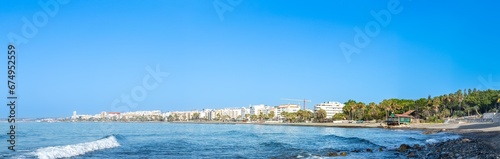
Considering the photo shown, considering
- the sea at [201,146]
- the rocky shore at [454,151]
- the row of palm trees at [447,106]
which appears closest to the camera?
the rocky shore at [454,151]

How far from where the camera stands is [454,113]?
373 feet

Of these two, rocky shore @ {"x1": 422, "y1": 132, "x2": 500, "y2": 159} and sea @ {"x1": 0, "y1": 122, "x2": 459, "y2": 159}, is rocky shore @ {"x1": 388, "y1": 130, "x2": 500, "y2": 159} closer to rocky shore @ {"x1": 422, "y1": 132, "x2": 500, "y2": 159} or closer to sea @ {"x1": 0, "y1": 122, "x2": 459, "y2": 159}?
rocky shore @ {"x1": 422, "y1": 132, "x2": 500, "y2": 159}

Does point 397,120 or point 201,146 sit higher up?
point 201,146

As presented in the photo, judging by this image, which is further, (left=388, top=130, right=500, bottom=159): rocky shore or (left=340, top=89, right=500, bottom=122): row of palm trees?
(left=340, top=89, right=500, bottom=122): row of palm trees

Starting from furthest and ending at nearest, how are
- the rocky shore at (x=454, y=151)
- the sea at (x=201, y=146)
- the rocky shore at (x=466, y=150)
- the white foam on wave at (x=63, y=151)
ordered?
the sea at (x=201, y=146)
the white foam on wave at (x=63, y=151)
the rocky shore at (x=466, y=150)
the rocky shore at (x=454, y=151)

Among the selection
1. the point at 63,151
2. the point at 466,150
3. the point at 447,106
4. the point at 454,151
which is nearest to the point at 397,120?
the point at 447,106

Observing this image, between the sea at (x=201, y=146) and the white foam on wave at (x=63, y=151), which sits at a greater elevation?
the white foam on wave at (x=63, y=151)

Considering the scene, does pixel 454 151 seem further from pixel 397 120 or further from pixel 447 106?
pixel 447 106

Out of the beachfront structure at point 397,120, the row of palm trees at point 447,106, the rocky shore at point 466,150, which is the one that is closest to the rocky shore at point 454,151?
the rocky shore at point 466,150

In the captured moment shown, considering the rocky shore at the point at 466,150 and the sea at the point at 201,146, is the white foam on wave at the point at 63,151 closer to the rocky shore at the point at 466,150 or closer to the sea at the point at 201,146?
the sea at the point at 201,146

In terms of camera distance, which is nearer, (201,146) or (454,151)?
(454,151)

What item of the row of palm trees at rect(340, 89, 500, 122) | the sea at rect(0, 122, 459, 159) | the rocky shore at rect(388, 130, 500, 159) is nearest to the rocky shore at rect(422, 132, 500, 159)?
the rocky shore at rect(388, 130, 500, 159)

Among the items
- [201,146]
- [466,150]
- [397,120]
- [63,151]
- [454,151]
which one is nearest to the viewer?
[454,151]

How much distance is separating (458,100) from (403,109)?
54.7 ft
